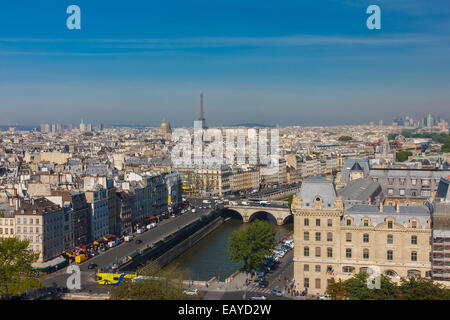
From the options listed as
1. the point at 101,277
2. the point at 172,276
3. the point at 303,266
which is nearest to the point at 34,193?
the point at 101,277

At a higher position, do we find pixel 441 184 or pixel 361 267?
pixel 441 184

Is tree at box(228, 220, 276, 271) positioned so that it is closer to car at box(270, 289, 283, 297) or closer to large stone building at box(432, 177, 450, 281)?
car at box(270, 289, 283, 297)

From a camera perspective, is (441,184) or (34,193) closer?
(441,184)

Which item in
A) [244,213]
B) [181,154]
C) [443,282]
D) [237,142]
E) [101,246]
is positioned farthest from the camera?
[237,142]

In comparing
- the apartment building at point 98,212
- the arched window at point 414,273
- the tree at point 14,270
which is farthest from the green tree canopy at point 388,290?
the apartment building at point 98,212

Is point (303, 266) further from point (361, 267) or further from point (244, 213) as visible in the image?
point (244, 213)

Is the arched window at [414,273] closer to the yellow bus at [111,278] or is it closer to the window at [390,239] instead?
the window at [390,239]

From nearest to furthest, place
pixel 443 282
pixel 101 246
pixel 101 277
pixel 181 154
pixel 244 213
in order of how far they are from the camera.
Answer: pixel 443 282, pixel 101 277, pixel 101 246, pixel 244 213, pixel 181 154
